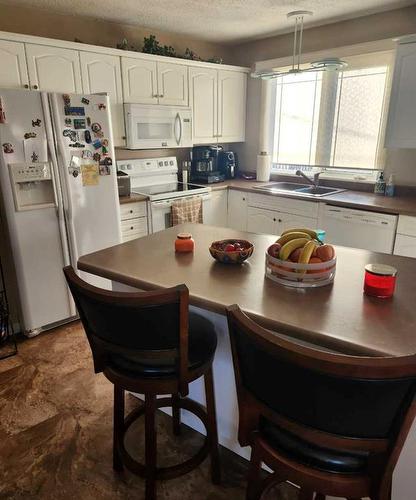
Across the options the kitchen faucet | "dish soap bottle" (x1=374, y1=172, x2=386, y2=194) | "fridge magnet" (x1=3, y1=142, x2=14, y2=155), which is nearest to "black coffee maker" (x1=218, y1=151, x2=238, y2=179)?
the kitchen faucet

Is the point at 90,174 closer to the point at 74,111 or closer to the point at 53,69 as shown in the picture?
the point at 74,111

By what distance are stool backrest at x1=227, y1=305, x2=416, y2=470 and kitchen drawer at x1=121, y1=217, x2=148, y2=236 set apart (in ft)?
8.17

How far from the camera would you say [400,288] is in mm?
1383

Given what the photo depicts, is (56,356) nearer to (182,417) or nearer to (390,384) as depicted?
(182,417)

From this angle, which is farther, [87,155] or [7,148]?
[87,155]

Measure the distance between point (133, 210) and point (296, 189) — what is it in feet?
5.69

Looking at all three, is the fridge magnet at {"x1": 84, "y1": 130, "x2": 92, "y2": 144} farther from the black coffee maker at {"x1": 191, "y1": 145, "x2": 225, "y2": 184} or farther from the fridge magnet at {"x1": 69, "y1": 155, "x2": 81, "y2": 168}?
the black coffee maker at {"x1": 191, "y1": 145, "x2": 225, "y2": 184}

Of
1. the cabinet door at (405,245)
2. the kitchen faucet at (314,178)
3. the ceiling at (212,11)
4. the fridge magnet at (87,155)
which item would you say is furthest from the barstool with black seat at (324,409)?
the kitchen faucet at (314,178)

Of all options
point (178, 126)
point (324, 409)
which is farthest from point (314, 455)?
point (178, 126)

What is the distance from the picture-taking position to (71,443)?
1881 millimetres

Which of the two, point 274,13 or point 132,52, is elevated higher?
point 274,13

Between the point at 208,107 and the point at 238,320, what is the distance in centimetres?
349

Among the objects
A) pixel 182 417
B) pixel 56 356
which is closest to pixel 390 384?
pixel 182 417

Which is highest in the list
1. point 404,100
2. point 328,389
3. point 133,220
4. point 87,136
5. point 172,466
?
point 404,100
